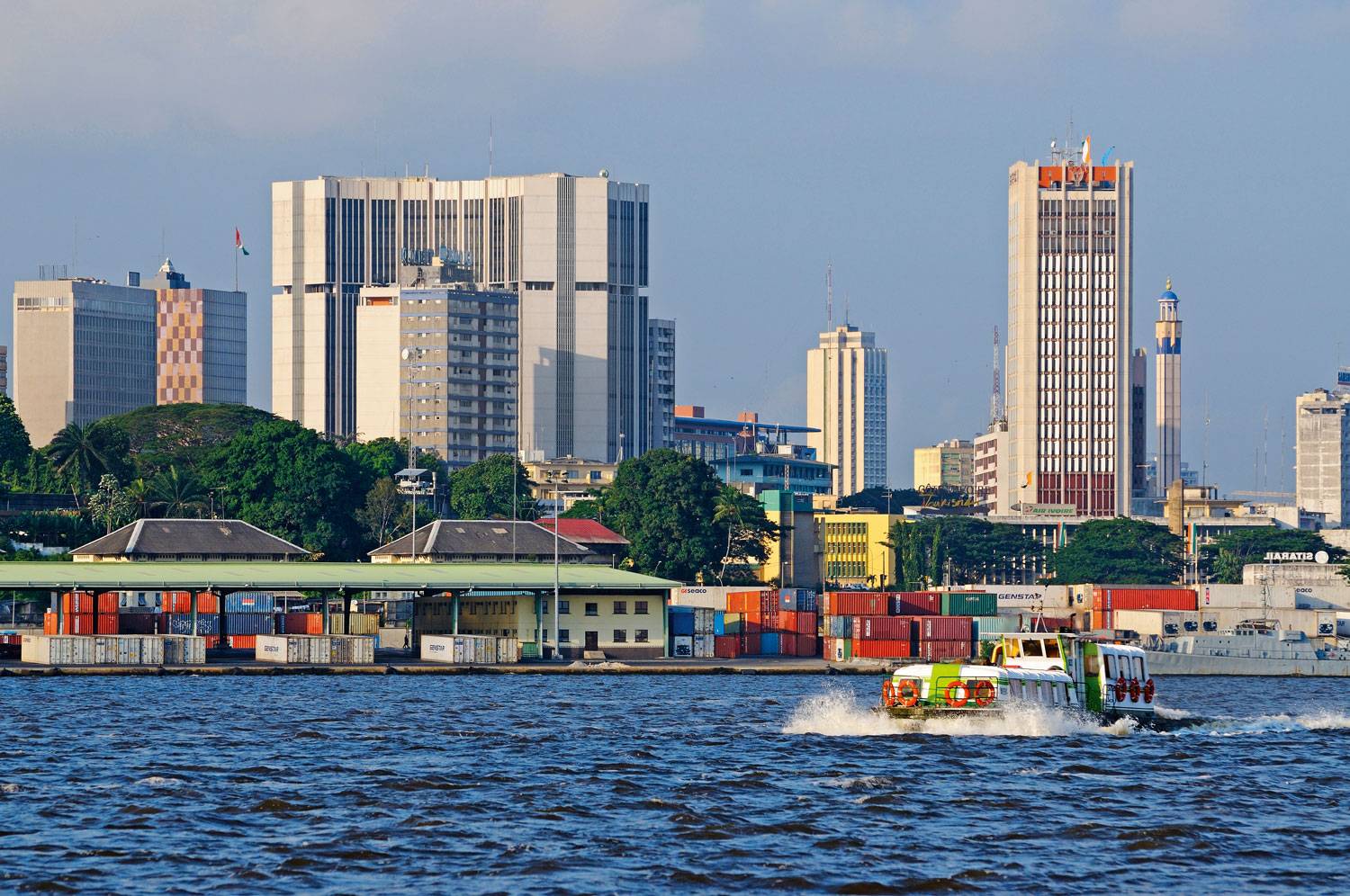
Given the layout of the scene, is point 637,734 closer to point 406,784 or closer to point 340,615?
point 406,784

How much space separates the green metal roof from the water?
119 feet

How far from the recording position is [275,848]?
5262 centimetres

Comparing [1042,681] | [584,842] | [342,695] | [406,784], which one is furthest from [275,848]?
[342,695]

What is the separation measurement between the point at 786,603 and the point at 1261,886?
413 feet

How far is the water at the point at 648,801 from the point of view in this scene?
5009cm

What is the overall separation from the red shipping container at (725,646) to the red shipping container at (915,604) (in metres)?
21.3

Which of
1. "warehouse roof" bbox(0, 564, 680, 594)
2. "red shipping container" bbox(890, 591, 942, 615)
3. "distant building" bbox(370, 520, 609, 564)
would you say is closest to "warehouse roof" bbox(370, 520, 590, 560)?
"distant building" bbox(370, 520, 609, 564)

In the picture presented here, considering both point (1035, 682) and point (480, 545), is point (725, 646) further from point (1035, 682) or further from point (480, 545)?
point (1035, 682)

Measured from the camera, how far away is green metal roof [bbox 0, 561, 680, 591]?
454 feet

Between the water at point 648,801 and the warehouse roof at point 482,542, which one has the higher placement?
the warehouse roof at point 482,542

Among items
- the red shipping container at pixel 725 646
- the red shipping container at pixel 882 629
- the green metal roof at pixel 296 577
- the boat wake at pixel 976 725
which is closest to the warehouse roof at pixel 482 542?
the green metal roof at pixel 296 577

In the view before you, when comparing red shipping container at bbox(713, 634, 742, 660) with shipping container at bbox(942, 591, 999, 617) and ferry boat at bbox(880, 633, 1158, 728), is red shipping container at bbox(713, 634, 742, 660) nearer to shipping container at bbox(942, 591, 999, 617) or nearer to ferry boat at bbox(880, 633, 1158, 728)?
shipping container at bbox(942, 591, 999, 617)

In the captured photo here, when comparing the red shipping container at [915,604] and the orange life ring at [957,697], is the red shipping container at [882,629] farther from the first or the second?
the orange life ring at [957,697]

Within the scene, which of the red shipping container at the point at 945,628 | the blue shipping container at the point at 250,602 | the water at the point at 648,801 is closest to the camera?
the water at the point at 648,801
